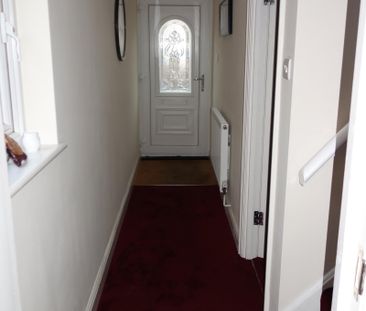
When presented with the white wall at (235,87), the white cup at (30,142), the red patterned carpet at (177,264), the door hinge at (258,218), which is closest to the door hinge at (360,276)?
the white cup at (30,142)

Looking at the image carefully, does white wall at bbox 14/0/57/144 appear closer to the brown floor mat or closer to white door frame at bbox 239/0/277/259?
white door frame at bbox 239/0/277/259

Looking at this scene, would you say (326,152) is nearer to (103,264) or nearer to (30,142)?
(30,142)

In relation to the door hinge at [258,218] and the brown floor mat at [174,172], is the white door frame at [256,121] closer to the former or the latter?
the door hinge at [258,218]

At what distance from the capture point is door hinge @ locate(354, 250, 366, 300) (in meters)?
0.74

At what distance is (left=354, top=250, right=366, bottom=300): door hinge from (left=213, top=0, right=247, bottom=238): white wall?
7.55 ft

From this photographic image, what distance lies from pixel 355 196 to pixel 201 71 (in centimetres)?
485

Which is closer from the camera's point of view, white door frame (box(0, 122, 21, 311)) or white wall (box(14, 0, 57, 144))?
white door frame (box(0, 122, 21, 311))

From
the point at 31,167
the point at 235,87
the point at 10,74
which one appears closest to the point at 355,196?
the point at 31,167

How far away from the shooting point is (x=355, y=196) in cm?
74

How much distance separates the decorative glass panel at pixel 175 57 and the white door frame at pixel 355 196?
4.84 meters

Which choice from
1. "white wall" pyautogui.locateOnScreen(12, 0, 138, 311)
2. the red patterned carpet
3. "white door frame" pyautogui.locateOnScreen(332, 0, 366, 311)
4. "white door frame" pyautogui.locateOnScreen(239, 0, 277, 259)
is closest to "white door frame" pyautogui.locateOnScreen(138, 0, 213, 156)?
the red patterned carpet

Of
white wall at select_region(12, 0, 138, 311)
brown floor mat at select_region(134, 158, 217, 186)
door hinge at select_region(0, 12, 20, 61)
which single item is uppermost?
door hinge at select_region(0, 12, 20, 61)

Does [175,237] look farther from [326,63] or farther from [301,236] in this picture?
[326,63]

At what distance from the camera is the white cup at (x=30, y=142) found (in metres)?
1.61
